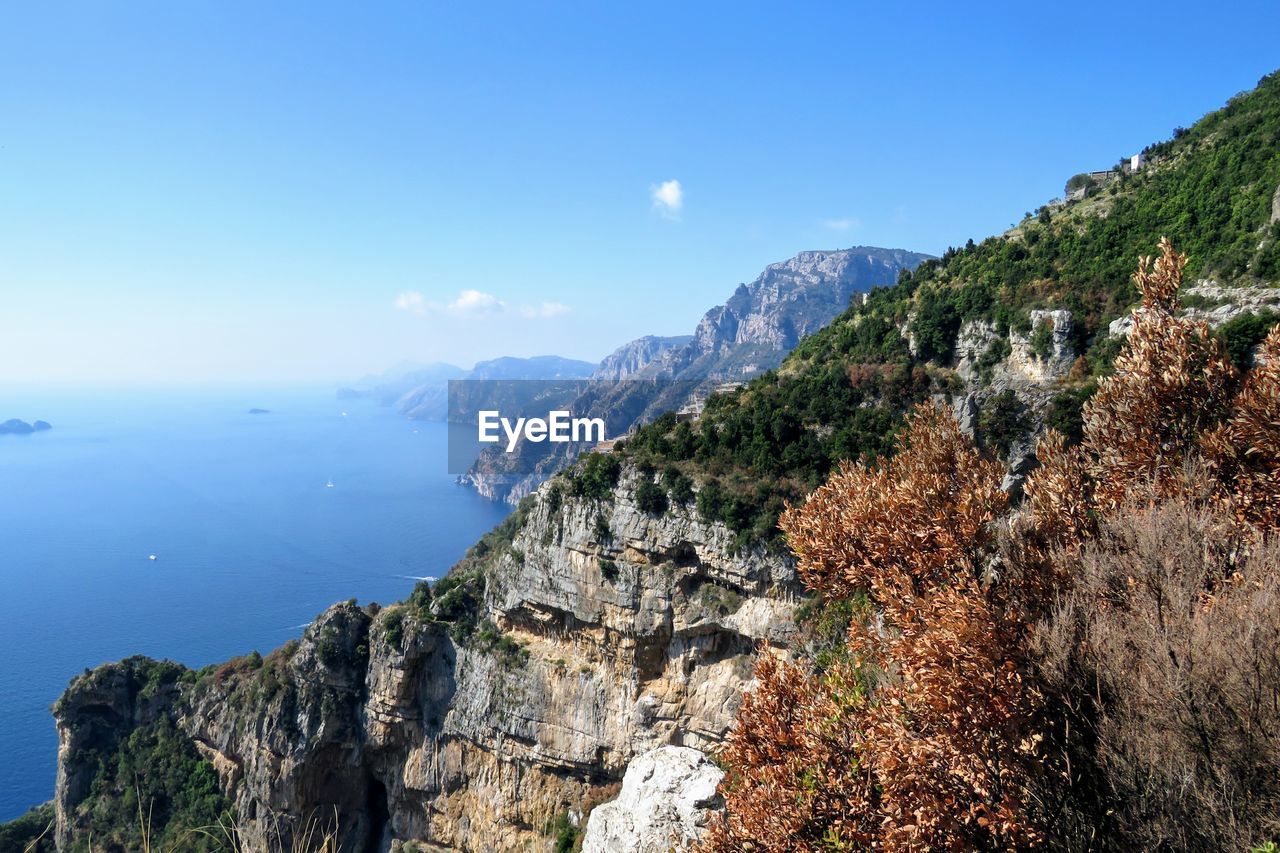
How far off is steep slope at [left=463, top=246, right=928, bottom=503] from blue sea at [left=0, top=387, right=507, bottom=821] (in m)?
10.0

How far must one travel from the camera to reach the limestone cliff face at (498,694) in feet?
81.3

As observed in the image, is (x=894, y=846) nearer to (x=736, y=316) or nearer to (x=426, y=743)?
(x=426, y=743)

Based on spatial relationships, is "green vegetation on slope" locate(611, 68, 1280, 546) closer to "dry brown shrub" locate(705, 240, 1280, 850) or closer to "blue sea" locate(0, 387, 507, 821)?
"dry brown shrub" locate(705, 240, 1280, 850)

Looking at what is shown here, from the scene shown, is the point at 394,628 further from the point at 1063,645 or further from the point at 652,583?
the point at 1063,645

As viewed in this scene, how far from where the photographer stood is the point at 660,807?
1094cm

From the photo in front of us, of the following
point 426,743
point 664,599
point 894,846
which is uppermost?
point 894,846

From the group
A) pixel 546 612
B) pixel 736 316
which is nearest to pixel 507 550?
pixel 546 612

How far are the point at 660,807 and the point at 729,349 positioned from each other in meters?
139

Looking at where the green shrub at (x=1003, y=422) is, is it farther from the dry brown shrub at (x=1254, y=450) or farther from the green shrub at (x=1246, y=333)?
the dry brown shrub at (x=1254, y=450)

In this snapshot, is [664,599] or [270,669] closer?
[664,599]

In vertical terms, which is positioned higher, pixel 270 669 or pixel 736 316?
pixel 736 316

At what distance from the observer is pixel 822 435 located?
25859 mm

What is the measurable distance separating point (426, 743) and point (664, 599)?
44.1 ft

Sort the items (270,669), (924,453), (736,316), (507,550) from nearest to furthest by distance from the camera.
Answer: (924,453) → (507,550) → (270,669) → (736,316)
